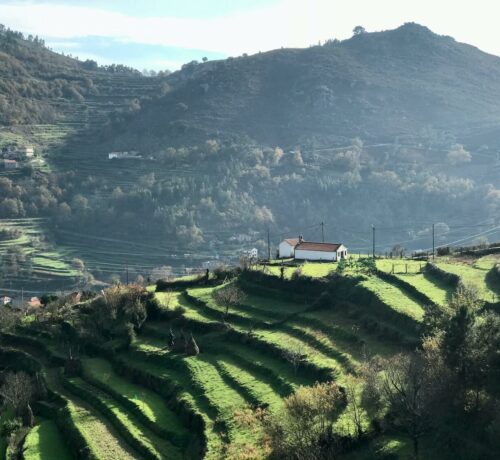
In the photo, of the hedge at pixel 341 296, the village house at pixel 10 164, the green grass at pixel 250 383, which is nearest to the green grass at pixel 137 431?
the green grass at pixel 250 383

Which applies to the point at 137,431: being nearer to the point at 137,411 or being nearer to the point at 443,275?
the point at 137,411

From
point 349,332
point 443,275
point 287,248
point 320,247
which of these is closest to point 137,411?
point 349,332

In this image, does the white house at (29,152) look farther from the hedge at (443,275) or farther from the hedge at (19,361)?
the hedge at (443,275)

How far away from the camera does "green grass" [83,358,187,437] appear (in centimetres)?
4081

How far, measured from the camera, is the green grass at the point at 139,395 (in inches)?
1607

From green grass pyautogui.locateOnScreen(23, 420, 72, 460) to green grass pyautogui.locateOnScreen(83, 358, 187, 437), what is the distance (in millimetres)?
4783

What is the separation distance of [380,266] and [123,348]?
22.1m

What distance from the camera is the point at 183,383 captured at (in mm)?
A: 45094

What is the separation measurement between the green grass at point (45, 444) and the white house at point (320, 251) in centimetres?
3073

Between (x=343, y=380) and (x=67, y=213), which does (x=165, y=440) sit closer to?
(x=343, y=380)

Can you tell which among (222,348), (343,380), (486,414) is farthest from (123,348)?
(486,414)

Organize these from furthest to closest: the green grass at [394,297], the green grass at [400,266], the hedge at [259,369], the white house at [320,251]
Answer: the white house at [320,251], the green grass at [400,266], the green grass at [394,297], the hedge at [259,369]

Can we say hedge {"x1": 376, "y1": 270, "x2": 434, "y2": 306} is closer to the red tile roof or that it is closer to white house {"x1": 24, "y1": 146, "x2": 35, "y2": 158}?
the red tile roof

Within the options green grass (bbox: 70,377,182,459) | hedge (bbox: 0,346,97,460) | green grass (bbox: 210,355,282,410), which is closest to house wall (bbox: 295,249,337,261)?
green grass (bbox: 210,355,282,410)
